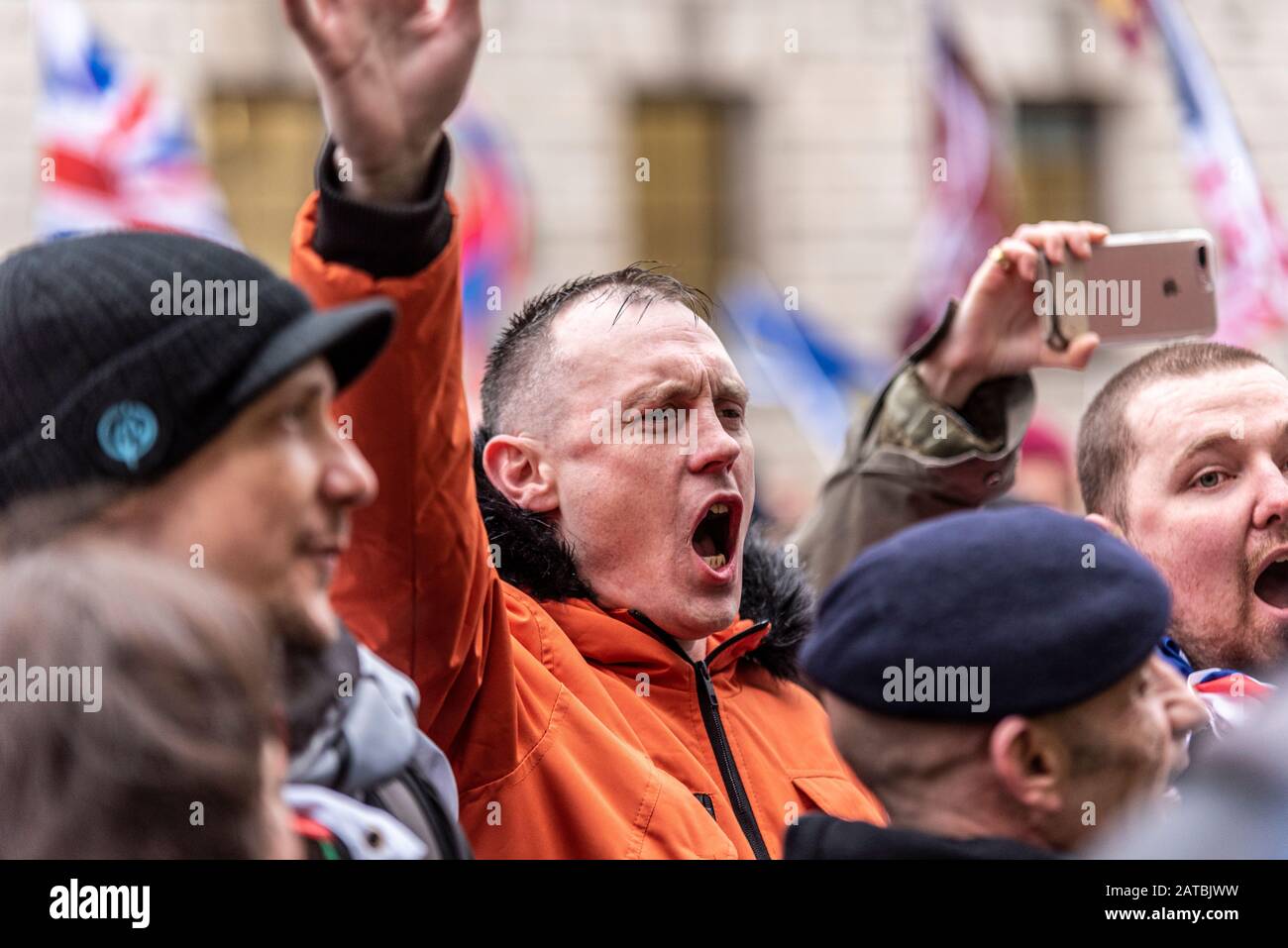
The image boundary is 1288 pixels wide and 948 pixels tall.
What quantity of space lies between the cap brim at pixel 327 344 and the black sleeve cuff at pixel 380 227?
0.26ft

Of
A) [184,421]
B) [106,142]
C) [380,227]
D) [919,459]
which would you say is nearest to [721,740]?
[919,459]

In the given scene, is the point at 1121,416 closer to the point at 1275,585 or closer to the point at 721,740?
the point at 1275,585

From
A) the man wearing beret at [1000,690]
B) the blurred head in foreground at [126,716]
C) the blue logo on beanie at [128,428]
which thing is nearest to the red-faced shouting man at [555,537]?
the blue logo on beanie at [128,428]

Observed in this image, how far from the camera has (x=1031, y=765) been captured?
2031 millimetres

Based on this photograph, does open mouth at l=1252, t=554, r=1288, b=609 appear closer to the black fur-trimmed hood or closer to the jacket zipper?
the black fur-trimmed hood

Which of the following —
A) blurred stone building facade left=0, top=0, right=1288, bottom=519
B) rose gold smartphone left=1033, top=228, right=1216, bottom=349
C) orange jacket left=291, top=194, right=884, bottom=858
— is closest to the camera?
orange jacket left=291, top=194, right=884, bottom=858

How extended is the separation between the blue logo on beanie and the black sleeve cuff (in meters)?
0.33

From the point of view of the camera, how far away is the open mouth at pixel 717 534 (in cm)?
312

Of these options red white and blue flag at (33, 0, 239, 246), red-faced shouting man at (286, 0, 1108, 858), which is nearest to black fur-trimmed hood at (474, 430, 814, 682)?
red-faced shouting man at (286, 0, 1108, 858)

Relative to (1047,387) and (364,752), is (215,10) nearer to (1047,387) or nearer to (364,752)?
(1047,387)

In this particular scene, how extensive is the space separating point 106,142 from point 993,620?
5528mm

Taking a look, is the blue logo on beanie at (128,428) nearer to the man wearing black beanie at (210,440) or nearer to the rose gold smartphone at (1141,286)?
the man wearing black beanie at (210,440)

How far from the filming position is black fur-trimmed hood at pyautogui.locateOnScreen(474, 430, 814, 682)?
9.78 feet

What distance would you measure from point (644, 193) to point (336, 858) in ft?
39.3
